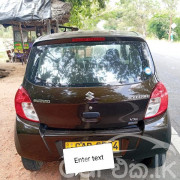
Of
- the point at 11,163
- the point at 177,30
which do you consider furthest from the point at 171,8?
the point at 11,163

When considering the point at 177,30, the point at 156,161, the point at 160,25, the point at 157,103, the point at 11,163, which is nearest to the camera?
the point at 157,103

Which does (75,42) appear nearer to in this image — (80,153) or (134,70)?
(134,70)

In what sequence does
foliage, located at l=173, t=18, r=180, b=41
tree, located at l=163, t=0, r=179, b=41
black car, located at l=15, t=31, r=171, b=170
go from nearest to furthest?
black car, located at l=15, t=31, r=171, b=170 → tree, located at l=163, t=0, r=179, b=41 → foliage, located at l=173, t=18, r=180, b=41

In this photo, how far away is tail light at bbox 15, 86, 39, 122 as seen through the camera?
7.80 feet

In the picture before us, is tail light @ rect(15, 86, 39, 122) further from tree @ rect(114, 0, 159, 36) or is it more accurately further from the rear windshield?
tree @ rect(114, 0, 159, 36)

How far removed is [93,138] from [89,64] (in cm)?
76

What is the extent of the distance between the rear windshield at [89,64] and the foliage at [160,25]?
45.7 m

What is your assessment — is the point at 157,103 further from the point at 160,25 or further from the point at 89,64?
the point at 160,25

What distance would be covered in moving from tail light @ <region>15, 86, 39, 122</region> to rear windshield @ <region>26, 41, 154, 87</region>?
18 centimetres

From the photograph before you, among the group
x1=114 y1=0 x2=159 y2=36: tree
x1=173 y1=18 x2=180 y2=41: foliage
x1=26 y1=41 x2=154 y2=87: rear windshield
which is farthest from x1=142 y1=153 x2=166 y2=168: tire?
x1=114 y1=0 x2=159 y2=36: tree

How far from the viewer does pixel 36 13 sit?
375 inches

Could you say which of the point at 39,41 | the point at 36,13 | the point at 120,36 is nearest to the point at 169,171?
the point at 120,36

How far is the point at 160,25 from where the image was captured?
1789 inches

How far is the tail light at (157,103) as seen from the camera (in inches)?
92.3
